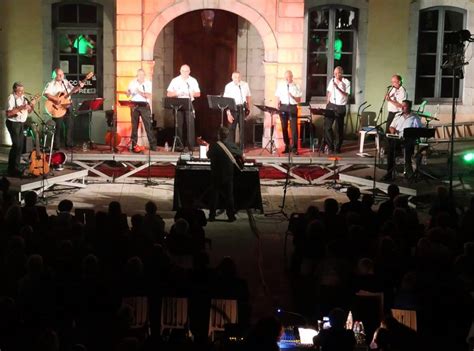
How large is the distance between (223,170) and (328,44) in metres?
8.82

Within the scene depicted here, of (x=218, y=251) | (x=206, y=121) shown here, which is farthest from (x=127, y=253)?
(x=206, y=121)

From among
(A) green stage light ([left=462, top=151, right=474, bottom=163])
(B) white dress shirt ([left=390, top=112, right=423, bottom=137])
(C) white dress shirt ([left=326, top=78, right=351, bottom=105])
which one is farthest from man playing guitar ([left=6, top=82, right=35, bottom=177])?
(A) green stage light ([left=462, top=151, right=474, bottom=163])

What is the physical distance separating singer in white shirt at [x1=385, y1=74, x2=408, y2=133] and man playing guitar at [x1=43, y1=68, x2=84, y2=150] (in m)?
6.56

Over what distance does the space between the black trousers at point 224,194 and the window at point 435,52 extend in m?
9.41

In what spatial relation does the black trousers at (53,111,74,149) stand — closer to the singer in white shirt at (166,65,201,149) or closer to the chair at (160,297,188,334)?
the singer in white shirt at (166,65,201,149)

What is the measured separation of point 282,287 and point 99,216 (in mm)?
2453

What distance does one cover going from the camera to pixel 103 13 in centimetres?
2202

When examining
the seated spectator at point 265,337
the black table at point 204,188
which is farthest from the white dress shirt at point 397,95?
the seated spectator at point 265,337

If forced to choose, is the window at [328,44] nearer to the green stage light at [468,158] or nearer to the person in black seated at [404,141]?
the green stage light at [468,158]

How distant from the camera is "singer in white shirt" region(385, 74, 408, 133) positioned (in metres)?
19.7

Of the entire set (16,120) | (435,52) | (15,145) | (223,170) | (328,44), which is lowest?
(223,170)

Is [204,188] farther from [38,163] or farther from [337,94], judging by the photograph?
[337,94]

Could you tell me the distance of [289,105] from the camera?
19.8 metres

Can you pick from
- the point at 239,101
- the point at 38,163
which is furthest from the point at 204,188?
the point at 239,101
